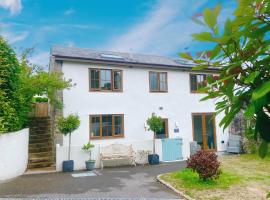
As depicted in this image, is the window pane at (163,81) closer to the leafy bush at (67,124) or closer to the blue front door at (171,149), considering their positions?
the blue front door at (171,149)

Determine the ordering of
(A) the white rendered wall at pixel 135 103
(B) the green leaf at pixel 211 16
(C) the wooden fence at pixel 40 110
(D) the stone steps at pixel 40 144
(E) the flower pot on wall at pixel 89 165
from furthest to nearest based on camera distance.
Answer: (C) the wooden fence at pixel 40 110 < (A) the white rendered wall at pixel 135 103 < (D) the stone steps at pixel 40 144 < (E) the flower pot on wall at pixel 89 165 < (B) the green leaf at pixel 211 16

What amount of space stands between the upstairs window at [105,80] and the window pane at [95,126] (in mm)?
1918

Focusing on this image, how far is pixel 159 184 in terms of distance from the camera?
10.4m

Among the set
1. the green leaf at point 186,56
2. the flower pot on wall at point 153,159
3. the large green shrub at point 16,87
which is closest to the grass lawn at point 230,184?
the flower pot on wall at point 153,159

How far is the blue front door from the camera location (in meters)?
16.7

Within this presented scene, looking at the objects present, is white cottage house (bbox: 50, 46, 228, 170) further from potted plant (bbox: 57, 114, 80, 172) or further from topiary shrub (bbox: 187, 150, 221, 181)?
topiary shrub (bbox: 187, 150, 221, 181)

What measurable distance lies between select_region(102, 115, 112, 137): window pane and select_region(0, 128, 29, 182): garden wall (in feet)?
16.2

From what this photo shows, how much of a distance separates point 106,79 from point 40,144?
5.75 m

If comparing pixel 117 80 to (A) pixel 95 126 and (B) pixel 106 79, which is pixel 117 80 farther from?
(A) pixel 95 126

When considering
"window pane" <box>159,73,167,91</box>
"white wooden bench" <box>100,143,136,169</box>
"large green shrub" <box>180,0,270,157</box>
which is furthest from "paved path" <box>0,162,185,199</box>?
"window pane" <box>159,73,167,91</box>

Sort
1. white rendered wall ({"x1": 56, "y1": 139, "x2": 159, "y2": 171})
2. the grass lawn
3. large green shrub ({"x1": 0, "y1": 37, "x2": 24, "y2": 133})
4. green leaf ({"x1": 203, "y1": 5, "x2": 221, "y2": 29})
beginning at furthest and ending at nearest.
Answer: white rendered wall ({"x1": 56, "y1": 139, "x2": 159, "y2": 171}), large green shrub ({"x1": 0, "y1": 37, "x2": 24, "y2": 133}), the grass lawn, green leaf ({"x1": 203, "y1": 5, "x2": 221, "y2": 29})

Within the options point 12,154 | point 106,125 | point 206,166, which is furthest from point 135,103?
point 206,166

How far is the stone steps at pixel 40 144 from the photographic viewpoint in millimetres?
14562

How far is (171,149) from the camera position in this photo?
16.9 meters
